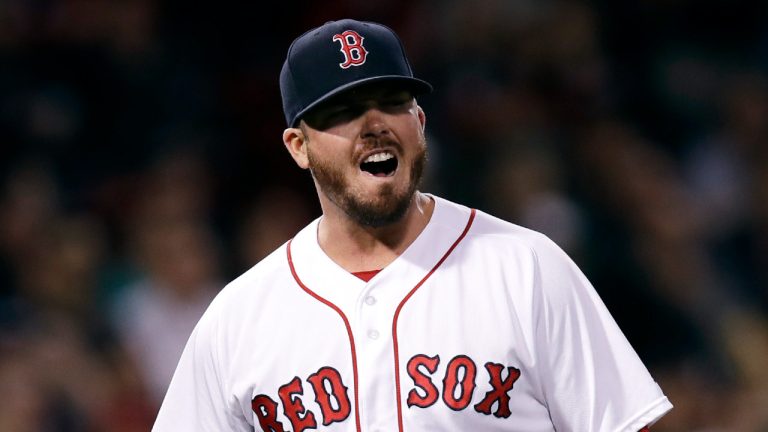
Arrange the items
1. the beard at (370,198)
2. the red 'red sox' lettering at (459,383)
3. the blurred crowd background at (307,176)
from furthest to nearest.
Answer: the blurred crowd background at (307,176)
the beard at (370,198)
the red 'red sox' lettering at (459,383)

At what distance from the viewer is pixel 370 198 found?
2.56m

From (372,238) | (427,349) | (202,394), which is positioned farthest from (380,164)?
(202,394)

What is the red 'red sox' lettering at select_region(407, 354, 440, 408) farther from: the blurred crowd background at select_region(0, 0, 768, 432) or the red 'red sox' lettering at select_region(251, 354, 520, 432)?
the blurred crowd background at select_region(0, 0, 768, 432)

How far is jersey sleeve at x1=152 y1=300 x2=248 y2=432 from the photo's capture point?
269 cm

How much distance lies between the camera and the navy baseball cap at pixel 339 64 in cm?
252

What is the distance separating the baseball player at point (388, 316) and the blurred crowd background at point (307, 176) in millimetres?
2013

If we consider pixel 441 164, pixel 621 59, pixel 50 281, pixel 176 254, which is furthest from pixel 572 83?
pixel 50 281

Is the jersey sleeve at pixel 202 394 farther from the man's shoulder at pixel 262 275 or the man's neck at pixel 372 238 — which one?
the man's neck at pixel 372 238

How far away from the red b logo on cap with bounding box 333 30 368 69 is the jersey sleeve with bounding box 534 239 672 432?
580 mm

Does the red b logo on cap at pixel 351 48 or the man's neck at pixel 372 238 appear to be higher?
the red b logo on cap at pixel 351 48

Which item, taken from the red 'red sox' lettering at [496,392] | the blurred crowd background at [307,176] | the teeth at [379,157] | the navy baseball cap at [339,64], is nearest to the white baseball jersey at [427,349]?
the red 'red sox' lettering at [496,392]

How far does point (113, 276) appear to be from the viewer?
17.2 ft

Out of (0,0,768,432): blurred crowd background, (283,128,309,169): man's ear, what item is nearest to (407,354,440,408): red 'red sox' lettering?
(283,128,309,169): man's ear

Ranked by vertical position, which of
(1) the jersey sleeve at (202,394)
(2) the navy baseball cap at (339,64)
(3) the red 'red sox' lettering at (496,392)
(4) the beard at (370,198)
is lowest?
(3) the red 'red sox' lettering at (496,392)
